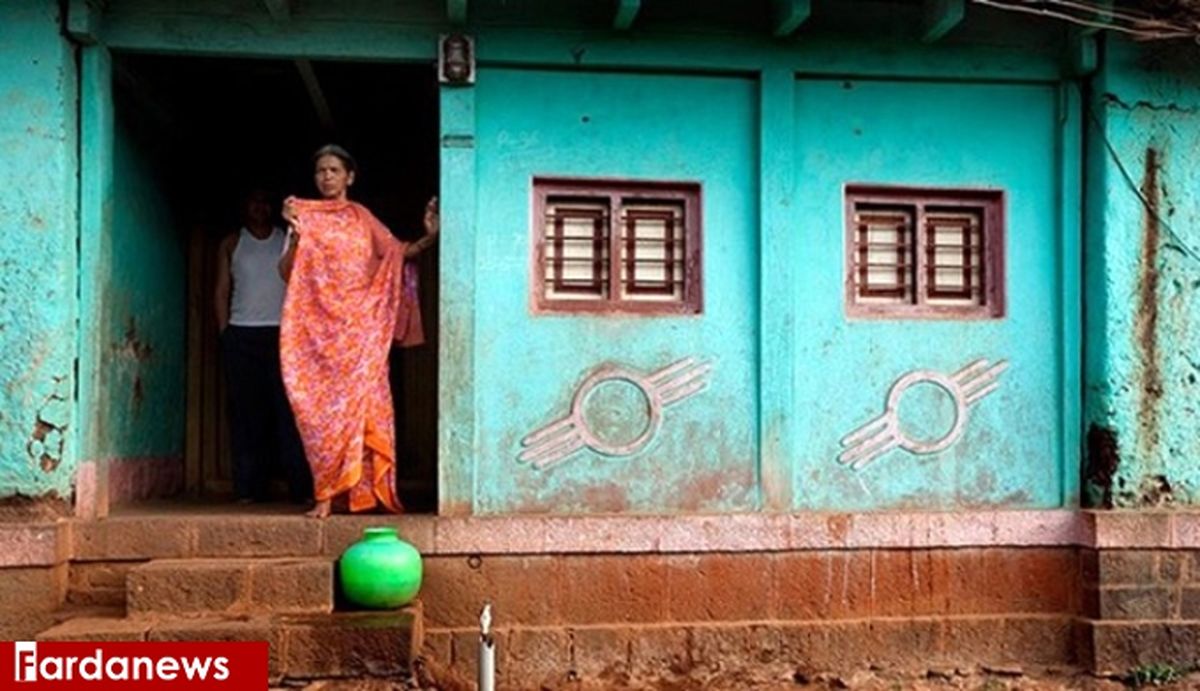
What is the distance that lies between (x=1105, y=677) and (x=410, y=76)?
17.6 ft

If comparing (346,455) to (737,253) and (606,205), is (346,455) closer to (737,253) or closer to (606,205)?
(606,205)

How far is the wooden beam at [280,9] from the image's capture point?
603 cm

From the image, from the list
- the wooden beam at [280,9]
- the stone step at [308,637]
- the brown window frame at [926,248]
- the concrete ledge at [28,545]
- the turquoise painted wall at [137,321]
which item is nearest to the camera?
the stone step at [308,637]

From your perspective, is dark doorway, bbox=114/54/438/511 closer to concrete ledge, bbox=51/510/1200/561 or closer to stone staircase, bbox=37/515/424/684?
concrete ledge, bbox=51/510/1200/561

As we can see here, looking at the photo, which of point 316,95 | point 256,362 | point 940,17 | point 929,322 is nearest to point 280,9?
point 316,95

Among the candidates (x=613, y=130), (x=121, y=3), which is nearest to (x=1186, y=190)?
(x=613, y=130)

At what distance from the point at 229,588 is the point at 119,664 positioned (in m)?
0.61

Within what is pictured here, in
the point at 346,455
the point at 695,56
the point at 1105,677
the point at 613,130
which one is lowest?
the point at 1105,677

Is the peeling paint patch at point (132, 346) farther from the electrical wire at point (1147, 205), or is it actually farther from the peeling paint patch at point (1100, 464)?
the electrical wire at point (1147, 205)

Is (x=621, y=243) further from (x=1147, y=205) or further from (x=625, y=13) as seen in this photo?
(x=1147, y=205)

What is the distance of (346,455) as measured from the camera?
6266 millimetres

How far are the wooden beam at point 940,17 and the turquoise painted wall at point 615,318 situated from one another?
1.00 meters

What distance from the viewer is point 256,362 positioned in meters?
7.50

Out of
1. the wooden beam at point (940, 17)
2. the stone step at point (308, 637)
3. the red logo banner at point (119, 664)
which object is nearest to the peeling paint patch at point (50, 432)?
the stone step at point (308, 637)
